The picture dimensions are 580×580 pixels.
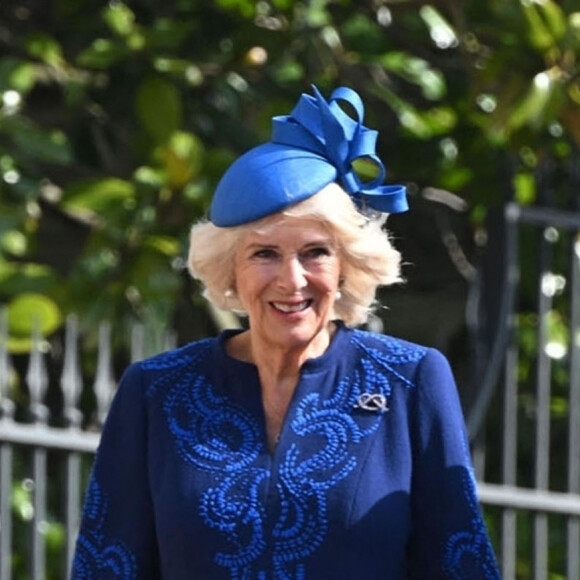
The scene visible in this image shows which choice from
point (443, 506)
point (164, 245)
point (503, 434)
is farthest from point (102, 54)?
point (443, 506)

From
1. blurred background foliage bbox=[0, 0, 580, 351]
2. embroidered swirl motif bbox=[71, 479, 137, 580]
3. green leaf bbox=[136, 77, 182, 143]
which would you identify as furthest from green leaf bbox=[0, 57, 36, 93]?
embroidered swirl motif bbox=[71, 479, 137, 580]

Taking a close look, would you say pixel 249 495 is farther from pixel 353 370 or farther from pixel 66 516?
pixel 66 516

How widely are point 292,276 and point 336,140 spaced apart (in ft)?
0.71

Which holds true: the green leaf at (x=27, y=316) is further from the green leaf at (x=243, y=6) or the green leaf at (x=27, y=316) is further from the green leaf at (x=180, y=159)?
the green leaf at (x=243, y=6)

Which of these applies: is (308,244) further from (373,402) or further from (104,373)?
(104,373)

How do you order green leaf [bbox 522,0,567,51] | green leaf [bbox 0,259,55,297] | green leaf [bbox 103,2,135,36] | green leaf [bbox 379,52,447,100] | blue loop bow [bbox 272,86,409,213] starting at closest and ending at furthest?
blue loop bow [bbox 272,86,409,213] → green leaf [bbox 522,0,567,51] → green leaf [bbox 0,259,55,297] → green leaf [bbox 103,2,135,36] → green leaf [bbox 379,52,447,100]

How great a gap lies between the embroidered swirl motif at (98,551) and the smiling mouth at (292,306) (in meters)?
0.37

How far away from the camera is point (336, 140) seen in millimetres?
3111

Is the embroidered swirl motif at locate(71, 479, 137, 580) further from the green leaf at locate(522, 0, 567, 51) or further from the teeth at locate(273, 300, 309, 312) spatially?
the green leaf at locate(522, 0, 567, 51)

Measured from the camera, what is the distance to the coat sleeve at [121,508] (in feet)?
10.2

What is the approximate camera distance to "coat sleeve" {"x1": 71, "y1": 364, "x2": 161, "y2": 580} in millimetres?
3111

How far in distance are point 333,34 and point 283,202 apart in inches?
102

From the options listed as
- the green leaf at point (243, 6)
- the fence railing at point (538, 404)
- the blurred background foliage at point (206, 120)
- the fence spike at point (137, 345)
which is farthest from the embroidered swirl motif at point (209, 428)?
the green leaf at point (243, 6)

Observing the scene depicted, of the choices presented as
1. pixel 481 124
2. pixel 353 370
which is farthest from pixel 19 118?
pixel 353 370
